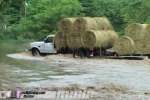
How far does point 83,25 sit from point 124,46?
10.8ft

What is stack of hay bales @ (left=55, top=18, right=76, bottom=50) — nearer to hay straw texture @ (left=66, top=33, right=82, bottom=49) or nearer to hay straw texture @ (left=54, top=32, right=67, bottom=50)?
hay straw texture @ (left=54, top=32, right=67, bottom=50)

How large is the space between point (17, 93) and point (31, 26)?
41.0 metres

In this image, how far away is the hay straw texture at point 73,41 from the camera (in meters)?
29.8

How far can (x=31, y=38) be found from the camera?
175 ft

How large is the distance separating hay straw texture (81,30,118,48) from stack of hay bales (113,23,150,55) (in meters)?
1.54

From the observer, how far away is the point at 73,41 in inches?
1180

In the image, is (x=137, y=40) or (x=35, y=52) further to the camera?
(x=35, y=52)

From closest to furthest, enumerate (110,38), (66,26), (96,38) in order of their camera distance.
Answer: (96,38)
(66,26)
(110,38)

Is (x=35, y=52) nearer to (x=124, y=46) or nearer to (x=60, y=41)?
(x=60, y=41)

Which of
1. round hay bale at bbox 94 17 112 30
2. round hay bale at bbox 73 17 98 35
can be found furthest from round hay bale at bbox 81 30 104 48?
round hay bale at bbox 94 17 112 30

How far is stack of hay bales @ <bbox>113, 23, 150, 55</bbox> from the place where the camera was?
27.7 m

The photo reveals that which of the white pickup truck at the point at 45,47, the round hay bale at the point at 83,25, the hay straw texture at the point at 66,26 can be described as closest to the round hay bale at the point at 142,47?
the round hay bale at the point at 83,25

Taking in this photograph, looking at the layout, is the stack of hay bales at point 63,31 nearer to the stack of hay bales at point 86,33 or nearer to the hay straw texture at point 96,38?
the stack of hay bales at point 86,33

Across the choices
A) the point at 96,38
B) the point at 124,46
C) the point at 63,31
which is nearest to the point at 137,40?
the point at 124,46
